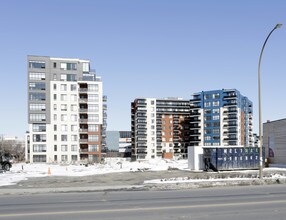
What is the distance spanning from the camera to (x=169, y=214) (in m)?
11.1

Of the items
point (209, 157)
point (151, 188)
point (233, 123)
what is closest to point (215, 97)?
point (233, 123)

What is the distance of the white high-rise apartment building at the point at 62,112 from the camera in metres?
87.3

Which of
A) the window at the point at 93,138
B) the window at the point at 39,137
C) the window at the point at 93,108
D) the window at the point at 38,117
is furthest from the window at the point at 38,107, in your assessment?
the window at the point at 93,138

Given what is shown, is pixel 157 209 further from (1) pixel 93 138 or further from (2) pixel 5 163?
(1) pixel 93 138

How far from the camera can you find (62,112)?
88.5m

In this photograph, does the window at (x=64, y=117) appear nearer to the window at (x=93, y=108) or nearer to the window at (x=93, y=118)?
the window at (x=93, y=118)

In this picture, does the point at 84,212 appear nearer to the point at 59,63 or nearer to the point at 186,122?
the point at 59,63

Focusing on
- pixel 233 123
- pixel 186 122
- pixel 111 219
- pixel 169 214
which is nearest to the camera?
pixel 111 219

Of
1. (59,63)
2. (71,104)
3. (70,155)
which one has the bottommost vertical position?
(70,155)

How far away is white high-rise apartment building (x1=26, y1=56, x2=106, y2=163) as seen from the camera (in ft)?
286

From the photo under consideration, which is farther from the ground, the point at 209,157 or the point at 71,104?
the point at 71,104

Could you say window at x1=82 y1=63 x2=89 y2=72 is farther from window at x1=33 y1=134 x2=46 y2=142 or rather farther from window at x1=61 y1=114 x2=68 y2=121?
window at x1=33 y1=134 x2=46 y2=142

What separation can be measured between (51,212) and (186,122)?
509 feet

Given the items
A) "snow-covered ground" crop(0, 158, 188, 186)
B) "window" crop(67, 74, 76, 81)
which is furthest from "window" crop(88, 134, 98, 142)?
"snow-covered ground" crop(0, 158, 188, 186)
